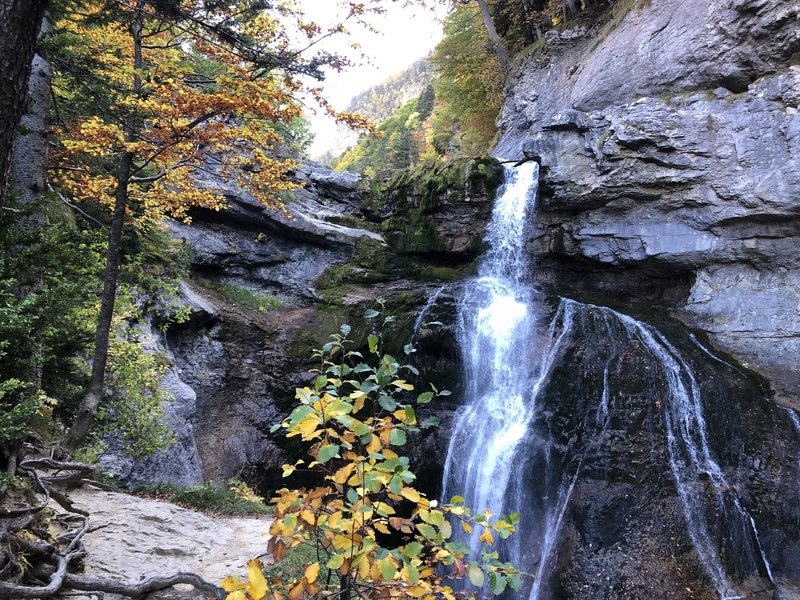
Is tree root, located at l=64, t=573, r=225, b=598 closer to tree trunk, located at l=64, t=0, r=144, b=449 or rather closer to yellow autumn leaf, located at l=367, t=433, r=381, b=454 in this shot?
yellow autumn leaf, located at l=367, t=433, r=381, b=454

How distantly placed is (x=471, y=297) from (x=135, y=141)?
30.6 feet

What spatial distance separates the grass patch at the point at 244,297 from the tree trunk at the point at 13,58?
1119 centimetres

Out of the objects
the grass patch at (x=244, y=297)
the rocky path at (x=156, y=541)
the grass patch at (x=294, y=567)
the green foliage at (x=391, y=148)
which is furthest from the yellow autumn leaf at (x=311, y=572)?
the green foliage at (x=391, y=148)

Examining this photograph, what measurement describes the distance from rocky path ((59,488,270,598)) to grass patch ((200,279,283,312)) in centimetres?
811

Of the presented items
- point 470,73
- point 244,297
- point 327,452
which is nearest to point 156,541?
point 327,452

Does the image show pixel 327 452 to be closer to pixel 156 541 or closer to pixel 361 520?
pixel 361 520

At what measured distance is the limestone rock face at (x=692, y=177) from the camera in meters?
10.4

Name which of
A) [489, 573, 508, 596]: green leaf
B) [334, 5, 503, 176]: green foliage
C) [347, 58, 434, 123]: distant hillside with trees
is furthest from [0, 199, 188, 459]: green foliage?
[347, 58, 434, 123]: distant hillside with trees

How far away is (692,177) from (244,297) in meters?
12.6

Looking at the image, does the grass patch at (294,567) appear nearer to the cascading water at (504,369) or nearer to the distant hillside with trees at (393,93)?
the cascading water at (504,369)

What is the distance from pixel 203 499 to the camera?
7.42m

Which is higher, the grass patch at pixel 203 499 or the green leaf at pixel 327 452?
the green leaf at pixel 327 452

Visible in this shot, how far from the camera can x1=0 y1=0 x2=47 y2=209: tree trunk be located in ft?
8.64

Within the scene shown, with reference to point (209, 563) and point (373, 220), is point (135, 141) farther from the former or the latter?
point (373, 220)
